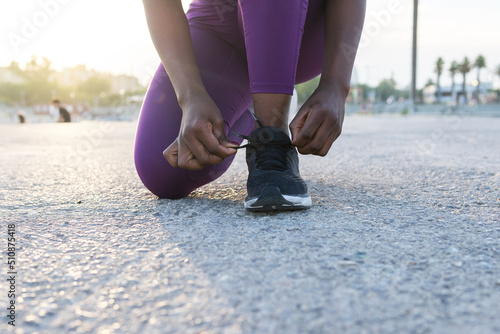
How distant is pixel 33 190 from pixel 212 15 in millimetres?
907

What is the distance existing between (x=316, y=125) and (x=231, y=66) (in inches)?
23.1

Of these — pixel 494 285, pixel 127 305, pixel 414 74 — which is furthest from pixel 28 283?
pixel 414 74

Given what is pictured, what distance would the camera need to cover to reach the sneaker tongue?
118 cm

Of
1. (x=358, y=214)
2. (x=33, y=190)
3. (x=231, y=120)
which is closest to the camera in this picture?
(x=358, y=214)

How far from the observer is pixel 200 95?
1174 mm

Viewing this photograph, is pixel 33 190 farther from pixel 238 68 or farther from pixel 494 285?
pixel 494 285

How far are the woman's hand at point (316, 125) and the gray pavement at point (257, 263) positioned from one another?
0.17m

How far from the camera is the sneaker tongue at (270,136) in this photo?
3.88 ft

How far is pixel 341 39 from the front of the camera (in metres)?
1.29

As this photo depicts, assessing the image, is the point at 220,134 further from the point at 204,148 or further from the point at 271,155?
the point at 271,155

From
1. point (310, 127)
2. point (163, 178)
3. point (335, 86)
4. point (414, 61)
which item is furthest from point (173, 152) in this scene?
point (414, 61)

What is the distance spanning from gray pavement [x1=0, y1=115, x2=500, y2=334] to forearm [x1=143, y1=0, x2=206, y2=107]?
0.37 m

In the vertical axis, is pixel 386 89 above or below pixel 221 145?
above

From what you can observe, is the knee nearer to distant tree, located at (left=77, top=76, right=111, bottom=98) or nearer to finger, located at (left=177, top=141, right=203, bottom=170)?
finger, located at (left=177, top=141, right=203, bottom=170)
